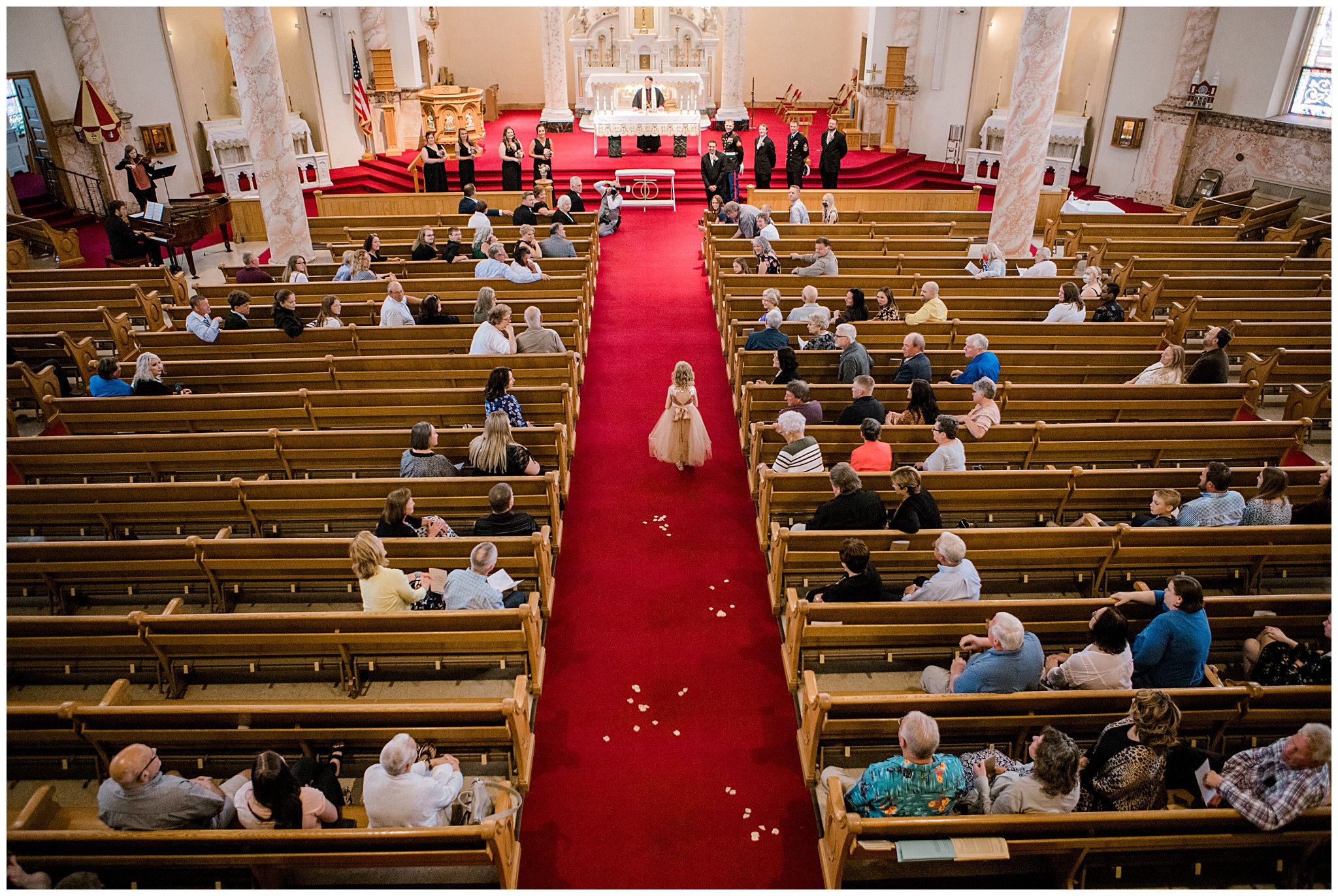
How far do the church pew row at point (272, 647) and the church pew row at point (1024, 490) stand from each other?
1.98 m

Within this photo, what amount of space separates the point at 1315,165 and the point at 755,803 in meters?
14.9

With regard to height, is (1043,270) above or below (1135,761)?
above

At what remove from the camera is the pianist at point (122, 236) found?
36.8ft

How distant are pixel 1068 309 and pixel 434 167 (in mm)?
10668

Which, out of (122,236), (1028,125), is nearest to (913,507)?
(1028,125)

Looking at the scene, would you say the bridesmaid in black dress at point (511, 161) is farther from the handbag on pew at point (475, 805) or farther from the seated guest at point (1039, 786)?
the seated guest at point (1039, 786)

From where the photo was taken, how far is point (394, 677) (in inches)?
185

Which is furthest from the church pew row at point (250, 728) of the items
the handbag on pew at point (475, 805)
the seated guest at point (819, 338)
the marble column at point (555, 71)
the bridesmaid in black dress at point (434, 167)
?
the marble column at point (555, 71)

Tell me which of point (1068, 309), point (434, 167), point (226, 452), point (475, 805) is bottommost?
point (475, 805)

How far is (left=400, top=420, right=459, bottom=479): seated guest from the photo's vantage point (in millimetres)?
5551

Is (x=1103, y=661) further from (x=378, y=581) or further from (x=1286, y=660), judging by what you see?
(x=378, y=581)

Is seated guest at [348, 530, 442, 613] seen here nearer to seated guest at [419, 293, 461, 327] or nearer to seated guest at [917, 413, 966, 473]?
seated guest at [917, 413, 966, 473]

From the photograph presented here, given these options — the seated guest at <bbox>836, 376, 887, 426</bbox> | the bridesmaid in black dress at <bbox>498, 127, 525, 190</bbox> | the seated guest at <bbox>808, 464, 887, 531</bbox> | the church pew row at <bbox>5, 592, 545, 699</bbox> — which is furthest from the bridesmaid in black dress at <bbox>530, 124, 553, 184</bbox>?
the church pew row at <bbox>5, 592, 545, 699</bbox>

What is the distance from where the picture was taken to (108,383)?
6.83 metres
